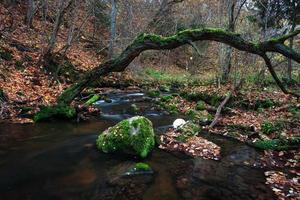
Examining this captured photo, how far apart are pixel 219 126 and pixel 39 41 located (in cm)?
1205

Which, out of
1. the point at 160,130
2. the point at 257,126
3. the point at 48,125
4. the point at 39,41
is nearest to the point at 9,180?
the point at 48,125

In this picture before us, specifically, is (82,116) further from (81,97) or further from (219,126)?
(219,126)

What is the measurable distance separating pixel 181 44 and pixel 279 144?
4.39m

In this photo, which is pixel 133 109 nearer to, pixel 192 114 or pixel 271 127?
pixel 192 114

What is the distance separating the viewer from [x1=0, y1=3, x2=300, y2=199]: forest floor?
371 inches

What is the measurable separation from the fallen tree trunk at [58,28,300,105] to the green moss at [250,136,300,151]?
1.65 m

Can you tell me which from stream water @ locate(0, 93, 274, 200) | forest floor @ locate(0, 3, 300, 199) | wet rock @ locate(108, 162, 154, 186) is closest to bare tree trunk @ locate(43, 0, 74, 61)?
forest floor @ locate(0, 3, 300, 199)

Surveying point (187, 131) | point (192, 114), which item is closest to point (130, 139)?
point (187, 131)

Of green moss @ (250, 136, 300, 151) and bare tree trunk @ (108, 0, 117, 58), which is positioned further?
bare tree trunk @ (108, 0, 117, 58)

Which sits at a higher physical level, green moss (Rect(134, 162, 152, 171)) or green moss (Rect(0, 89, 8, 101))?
green moss (Rect(0, 89, 8, 101))

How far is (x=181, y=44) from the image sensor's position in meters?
10.9

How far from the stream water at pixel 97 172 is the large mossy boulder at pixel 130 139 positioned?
8.9 inches

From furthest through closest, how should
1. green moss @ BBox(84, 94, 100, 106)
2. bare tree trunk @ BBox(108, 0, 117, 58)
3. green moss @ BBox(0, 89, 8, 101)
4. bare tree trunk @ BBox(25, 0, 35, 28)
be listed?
bare tree trunk @ BBox(108, 0, 117, 58) → bare tree trunk @ BBox(25, 0, 35, 28) → green moss @ BBox(84, 94, 100, 106) → green moss @ BBox(0, 89, 8, 101)

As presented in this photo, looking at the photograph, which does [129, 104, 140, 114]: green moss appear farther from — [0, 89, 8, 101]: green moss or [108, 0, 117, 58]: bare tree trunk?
[108, 0, 117, 58]: bare tree trunk
